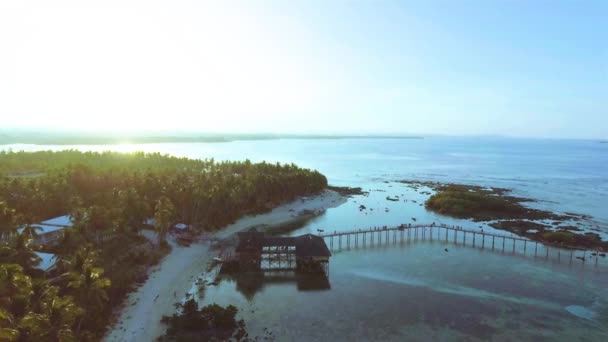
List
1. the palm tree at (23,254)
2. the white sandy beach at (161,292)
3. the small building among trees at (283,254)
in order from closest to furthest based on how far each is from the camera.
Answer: the palm tree at (23,254) < the white sandy beach at (161,292) < the small building among trees at (283,254)

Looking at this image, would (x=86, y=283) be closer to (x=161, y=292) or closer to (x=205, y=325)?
(x=205, y=325)

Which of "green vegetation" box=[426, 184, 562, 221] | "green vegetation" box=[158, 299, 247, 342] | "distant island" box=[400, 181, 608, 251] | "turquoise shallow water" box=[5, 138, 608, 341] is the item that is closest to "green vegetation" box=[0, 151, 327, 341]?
"green vegetation" box=[158, 299, 247, 342]

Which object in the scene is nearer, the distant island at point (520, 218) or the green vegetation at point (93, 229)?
the green vegetation at point (93, 229)

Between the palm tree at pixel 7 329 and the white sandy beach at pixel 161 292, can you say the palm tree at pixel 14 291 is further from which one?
the white sandy beach at pixel 161 292

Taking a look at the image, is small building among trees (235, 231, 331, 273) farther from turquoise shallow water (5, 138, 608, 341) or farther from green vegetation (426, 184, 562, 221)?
green vegetation (426, 184, 562, 221)

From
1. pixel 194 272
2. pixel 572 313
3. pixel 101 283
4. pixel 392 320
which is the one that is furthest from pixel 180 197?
pixel 572 313

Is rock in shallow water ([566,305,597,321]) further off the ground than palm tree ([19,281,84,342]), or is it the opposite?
palm tree ([19,281,84,342])

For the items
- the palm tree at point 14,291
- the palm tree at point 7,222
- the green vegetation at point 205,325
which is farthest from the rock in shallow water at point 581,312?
the palm tree at point 7,222

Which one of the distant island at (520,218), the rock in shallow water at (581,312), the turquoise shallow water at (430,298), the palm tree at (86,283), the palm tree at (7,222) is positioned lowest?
the rock in shallow water at (581,312)
